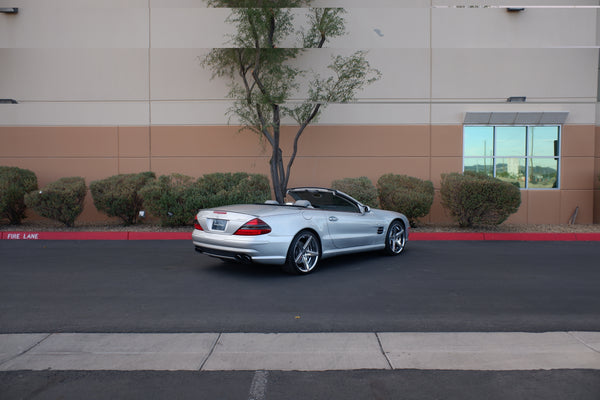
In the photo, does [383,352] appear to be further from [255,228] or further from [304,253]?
[304,253]

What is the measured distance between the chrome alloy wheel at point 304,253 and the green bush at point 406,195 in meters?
5.60

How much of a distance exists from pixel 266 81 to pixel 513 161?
851 centimetres

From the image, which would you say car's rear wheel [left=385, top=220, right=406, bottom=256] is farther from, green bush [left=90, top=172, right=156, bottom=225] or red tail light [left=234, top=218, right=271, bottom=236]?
green bush [left=90, top=172, right=156, bottom=225]

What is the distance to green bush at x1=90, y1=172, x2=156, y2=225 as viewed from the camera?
1202cm

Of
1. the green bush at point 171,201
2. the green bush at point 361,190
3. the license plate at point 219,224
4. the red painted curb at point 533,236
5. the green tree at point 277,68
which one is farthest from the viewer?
the green tree at point 277,68

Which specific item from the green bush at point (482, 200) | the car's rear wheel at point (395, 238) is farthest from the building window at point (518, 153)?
the car's rear wheel at point (395, 238)

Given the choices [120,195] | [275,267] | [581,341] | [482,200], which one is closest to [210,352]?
[581,341]

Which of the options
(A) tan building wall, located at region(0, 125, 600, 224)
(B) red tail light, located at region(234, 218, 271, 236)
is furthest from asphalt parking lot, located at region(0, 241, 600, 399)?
(A) tan building wall, located at region(0, 125, 600, 224)

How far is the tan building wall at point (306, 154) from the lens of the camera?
14.3m

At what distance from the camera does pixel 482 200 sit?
11.8 m

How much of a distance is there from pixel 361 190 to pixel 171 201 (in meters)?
5.19

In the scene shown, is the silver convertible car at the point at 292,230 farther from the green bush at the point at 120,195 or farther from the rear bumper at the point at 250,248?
the green bush at the point at 120,195

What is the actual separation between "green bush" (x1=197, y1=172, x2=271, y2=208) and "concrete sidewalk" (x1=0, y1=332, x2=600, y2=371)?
7551 mm

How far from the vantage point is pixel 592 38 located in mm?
14359
